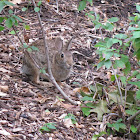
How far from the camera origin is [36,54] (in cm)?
534

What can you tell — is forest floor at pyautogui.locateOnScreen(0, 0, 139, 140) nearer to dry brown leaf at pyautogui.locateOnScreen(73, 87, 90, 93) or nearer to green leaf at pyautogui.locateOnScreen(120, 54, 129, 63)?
dry brown leaf at pyautogui.locateOnScreen(73, 87, 90, 93)

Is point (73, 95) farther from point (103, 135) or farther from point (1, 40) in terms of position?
point (1, 40)

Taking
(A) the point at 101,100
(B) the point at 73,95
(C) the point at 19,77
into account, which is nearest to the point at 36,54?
(C) the point at 19,77

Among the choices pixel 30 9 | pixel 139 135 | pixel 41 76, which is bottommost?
pixel 139 135

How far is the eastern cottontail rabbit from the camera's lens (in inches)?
206

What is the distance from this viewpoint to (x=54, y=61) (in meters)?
5.39

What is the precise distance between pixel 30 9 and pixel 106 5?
7.93 feet

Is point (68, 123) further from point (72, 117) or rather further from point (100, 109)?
point (100, 109)

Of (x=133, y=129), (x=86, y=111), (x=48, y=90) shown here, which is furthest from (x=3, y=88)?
(x=133, y=129)

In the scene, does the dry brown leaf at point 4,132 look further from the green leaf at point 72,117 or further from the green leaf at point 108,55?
the green leaf at point 108,55

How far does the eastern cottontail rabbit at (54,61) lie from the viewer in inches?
206

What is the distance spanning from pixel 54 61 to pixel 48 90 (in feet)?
2.05

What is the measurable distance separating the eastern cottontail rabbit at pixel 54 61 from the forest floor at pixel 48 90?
0.21 metres

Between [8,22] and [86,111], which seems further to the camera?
[86,111]
